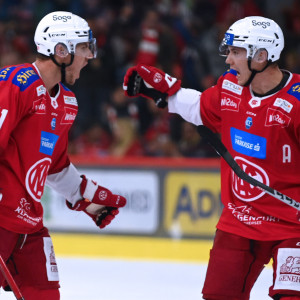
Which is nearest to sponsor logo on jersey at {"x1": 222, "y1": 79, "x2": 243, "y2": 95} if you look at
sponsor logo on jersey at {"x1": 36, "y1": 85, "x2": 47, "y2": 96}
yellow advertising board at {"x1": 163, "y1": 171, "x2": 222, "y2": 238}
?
sponsor logo on jersey at {"x1": 36, "y1": 85, "x2": 47, "y2": 96}

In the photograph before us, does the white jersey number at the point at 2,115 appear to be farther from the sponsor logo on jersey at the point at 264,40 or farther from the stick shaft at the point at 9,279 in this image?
the sponsor logo on jersey at the point at 264,40

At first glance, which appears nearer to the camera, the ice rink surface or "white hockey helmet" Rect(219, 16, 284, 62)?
"white hockey helmet" Rect(219, 16, 284, 62)

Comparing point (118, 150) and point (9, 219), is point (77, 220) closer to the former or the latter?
point (118, 150)

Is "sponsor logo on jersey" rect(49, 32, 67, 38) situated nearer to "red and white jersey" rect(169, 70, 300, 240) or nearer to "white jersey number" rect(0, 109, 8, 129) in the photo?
"white jersey number" rect(0, 109, 8, 129)

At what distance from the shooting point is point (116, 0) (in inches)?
408

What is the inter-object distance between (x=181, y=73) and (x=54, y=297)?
17.3 ft

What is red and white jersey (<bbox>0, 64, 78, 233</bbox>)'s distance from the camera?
382 centimetres

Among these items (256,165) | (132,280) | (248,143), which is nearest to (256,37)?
(248,143)

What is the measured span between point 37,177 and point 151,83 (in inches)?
33.3

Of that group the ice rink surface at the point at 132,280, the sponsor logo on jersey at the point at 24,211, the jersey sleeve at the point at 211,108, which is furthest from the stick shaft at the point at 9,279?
the ice rink surface at the point at 132,280

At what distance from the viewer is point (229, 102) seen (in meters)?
4.19

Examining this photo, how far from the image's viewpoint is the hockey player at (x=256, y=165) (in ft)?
13.2

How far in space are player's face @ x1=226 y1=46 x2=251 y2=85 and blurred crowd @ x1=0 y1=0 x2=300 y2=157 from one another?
4.00m

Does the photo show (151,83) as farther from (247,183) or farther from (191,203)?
(191,203)
